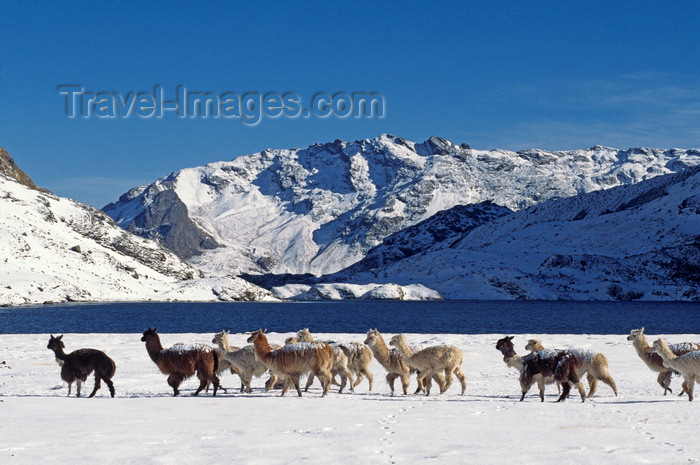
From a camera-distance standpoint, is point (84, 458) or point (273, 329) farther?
point (273, 329)

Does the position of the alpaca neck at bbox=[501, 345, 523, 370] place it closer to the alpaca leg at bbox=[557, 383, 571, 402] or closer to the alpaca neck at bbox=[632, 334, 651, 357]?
the alpaca leg at bbox=[557, 383, 571, 402]

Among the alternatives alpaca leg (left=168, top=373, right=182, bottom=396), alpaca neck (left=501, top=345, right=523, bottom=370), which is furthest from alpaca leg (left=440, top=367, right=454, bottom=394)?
alpaca leg (left=168, top=373, right=182, bottom=396)

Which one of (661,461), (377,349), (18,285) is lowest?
(661,461)

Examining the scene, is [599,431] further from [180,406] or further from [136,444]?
[180,406]

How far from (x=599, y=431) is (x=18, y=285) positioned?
16255 centimetres

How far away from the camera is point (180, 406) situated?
750 inches

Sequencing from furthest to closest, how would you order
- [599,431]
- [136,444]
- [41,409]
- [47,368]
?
[47,368]
[41,409]
[599,431]
[136,444]

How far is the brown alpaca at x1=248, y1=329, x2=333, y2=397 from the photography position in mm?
21875

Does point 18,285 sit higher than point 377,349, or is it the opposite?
point 18,285

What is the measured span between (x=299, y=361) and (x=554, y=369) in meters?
7.24

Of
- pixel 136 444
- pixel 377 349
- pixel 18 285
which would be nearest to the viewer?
pixel 136 444

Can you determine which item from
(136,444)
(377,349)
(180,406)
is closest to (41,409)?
(180,406)

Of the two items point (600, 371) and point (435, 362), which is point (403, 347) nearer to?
point (435, 362)

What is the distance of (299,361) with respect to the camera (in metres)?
21.9
